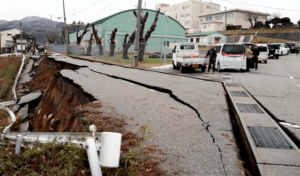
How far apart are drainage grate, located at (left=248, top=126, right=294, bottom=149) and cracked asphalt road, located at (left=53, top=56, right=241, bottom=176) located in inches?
17.2

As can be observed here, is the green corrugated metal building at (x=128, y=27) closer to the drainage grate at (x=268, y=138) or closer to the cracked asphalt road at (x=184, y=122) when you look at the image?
the cracked asphalt road at (x=184, y=122)

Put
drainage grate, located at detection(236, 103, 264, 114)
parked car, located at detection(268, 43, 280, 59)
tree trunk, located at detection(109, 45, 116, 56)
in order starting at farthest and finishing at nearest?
1. parked car, located at detection(268, 43, 280, 59)
2. tree trunk, located at detection(109, 45, 116, 56)
3. drainage grate, located at detection(236, 103, 264, 114)

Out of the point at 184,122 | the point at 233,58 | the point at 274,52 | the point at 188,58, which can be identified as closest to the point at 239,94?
the point at 184,122

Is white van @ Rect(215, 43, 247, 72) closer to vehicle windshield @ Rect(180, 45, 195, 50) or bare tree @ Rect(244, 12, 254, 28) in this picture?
vehicle windshield @ Rect(180, 45, 195, 50)

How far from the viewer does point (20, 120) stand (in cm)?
1042

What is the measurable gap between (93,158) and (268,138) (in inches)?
122

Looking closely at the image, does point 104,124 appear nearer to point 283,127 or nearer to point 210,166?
point 210,166

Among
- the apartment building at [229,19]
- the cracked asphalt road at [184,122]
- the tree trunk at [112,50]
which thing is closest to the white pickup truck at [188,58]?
the cracked asphalt road at [184,122]

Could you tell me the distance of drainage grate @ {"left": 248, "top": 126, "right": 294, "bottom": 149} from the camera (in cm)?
405

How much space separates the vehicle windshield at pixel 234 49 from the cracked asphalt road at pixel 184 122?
8510mm

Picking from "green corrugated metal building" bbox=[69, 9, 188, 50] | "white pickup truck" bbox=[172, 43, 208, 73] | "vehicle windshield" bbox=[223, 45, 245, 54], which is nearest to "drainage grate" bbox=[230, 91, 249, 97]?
"white pickup truck" bbox=[172, 43, 208, 73]

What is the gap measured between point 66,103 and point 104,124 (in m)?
4.92

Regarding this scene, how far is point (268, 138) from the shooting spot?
172 inches

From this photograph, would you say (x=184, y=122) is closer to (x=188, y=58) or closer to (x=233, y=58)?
(x=188, y=58)
